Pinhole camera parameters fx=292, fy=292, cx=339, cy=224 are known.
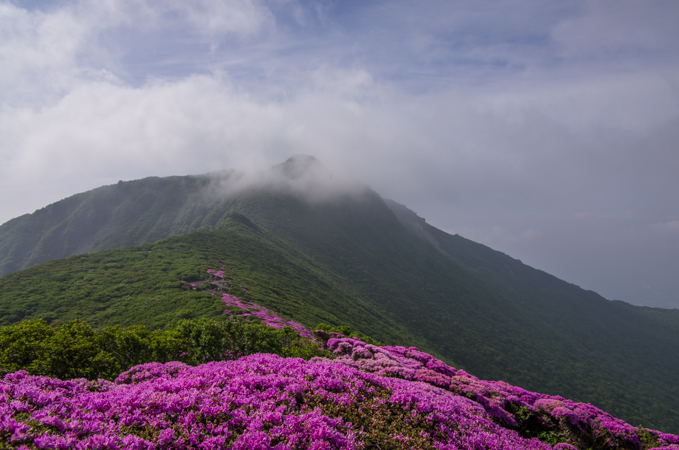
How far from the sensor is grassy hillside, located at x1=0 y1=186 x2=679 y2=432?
3422 cm

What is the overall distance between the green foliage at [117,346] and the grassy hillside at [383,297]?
556 inches

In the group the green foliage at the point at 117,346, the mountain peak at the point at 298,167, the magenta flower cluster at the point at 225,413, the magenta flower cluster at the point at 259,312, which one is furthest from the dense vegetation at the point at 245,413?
the mountain peak at the point at 298,167

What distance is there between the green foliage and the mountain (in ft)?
46.3

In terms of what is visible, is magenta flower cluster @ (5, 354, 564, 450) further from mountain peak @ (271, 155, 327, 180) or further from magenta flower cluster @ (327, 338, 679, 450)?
mountain peak @ (271, 155, 327, 180)

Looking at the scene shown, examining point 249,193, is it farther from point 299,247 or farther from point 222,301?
point 222,301

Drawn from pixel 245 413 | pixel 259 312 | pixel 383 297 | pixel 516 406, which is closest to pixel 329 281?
pixel 383 297

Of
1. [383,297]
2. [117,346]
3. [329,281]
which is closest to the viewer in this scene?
[117,346]

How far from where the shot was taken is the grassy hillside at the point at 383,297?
34.2 meters

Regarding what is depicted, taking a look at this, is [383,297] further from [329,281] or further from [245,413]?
[245,413]

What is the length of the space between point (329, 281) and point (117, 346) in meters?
58.5

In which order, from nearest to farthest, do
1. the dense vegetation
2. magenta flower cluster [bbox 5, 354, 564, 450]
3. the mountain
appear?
magenta flower cluster [bbox 5, 354, 564, 450]
the dense vegetation
the mountain

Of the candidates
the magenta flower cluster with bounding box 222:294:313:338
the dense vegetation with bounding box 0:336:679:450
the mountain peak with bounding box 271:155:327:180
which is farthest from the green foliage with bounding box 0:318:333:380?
the mountain peak with bounding box 271:155:327:180

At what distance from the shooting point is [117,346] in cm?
1308

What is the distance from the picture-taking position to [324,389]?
302 inches
